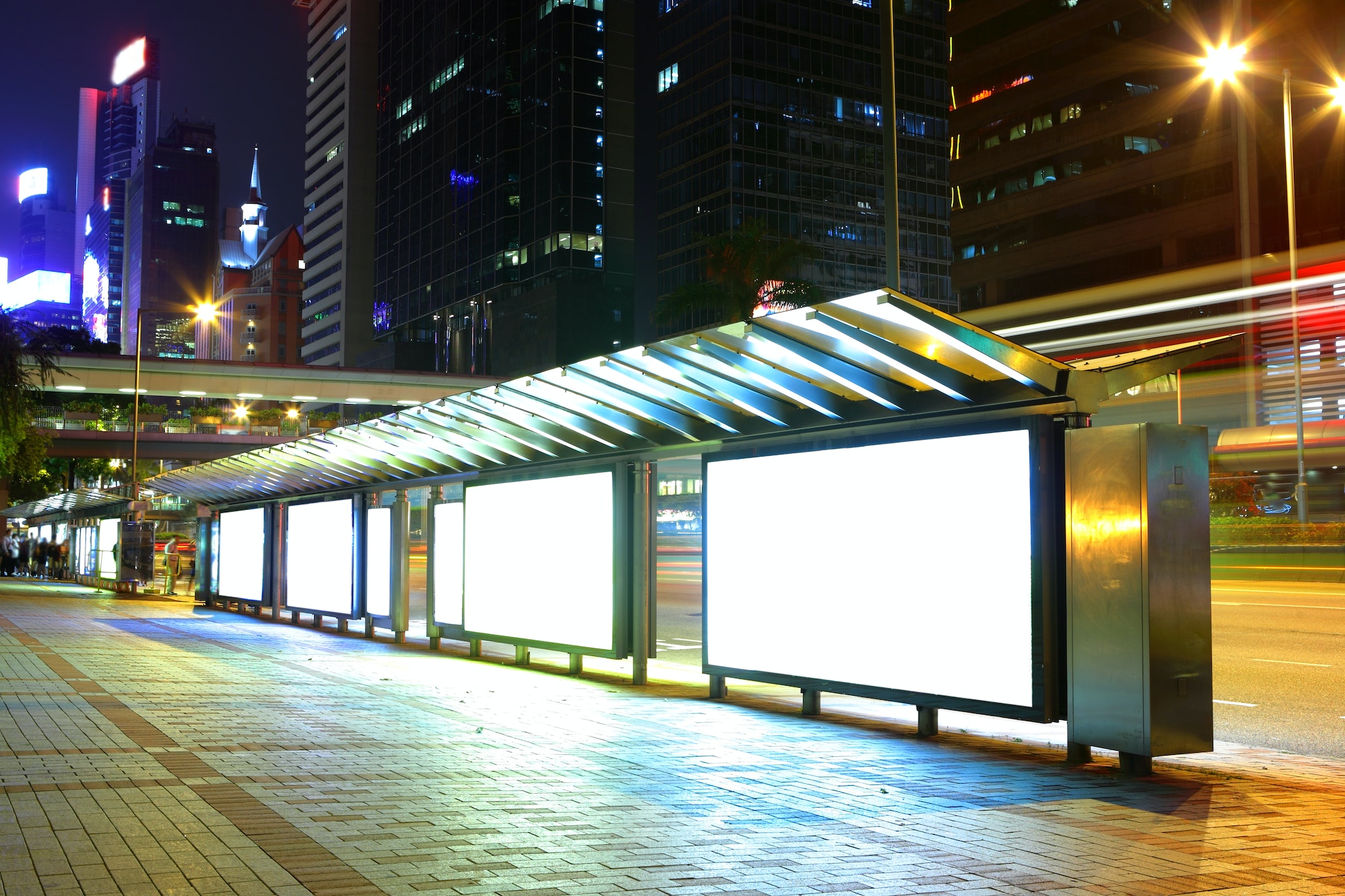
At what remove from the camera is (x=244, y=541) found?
25797 mm

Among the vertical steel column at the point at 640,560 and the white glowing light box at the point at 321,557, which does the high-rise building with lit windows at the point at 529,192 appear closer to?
the white glowing light box at the point at 321,557

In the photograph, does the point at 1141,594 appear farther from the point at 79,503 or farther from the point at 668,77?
the point at 668,77

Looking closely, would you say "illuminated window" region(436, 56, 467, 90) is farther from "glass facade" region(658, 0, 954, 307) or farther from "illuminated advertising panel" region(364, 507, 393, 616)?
"illuminated advertising panel" region(364, 507, 393, 616)

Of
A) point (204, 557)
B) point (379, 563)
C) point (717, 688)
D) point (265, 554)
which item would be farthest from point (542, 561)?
point (204, 557)

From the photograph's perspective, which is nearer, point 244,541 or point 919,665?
point 919,665

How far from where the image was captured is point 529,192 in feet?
374

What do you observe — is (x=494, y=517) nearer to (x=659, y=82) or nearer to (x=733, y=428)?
(x=733, y=428)

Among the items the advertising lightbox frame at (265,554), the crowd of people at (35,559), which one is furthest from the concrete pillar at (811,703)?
the crowd of people at (35,559)

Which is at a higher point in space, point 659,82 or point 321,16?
point 321,16

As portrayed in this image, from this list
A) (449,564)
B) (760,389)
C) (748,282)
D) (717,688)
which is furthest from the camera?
(748,282)

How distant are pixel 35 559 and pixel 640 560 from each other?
1993 inches

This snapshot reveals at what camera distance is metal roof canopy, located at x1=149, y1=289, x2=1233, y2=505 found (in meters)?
7.68

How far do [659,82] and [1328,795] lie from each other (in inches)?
4231

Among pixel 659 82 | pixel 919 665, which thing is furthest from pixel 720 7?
pixel 919 665
